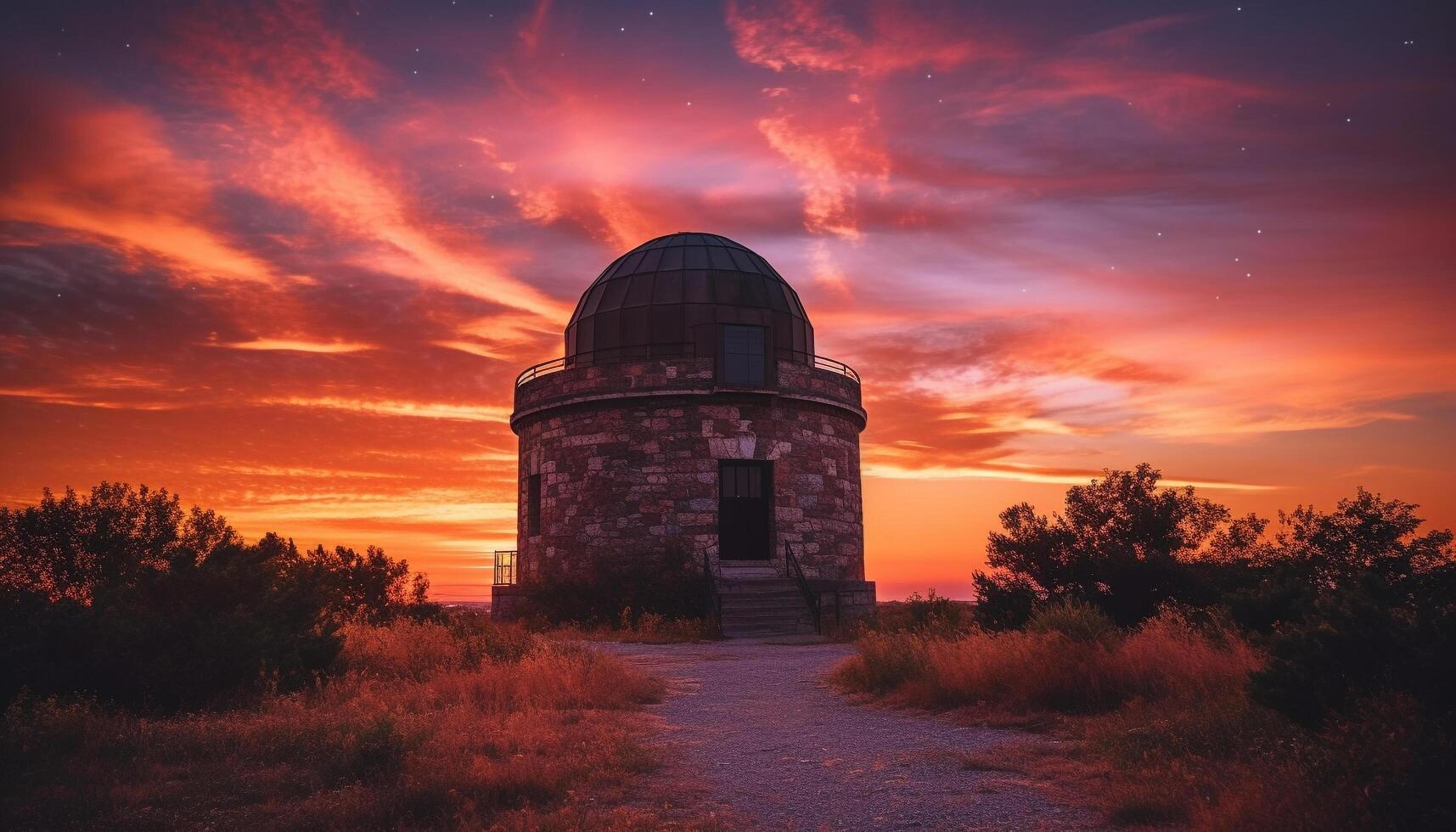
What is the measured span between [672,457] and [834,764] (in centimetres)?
1468

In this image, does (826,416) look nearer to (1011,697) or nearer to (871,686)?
(871,686)

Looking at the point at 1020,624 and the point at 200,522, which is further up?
the point at 200,522

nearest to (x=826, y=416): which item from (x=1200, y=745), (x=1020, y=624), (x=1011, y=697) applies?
(x=1020, y=624)

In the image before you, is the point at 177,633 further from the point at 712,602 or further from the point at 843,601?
the point at 843,601

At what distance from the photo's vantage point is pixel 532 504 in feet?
79.5

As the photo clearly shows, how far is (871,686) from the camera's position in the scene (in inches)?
425

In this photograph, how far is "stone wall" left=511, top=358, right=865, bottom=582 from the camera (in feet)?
70.2

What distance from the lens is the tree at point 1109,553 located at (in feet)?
43.7

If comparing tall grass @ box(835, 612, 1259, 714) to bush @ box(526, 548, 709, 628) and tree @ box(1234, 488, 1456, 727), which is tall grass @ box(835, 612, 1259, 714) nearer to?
tree @ box(1234, 488, 1456, 727)

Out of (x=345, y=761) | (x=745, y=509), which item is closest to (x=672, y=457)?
(x=745, y=509)

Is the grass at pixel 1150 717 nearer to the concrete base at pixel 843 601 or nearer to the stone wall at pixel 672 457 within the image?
the concrete base at pixel 843 601

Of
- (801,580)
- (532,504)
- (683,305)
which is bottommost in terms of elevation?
(801,580)

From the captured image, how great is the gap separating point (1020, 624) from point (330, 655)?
8.82 metres

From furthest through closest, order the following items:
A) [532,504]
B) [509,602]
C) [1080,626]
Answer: [532,504], [509,602], [1080,626]
